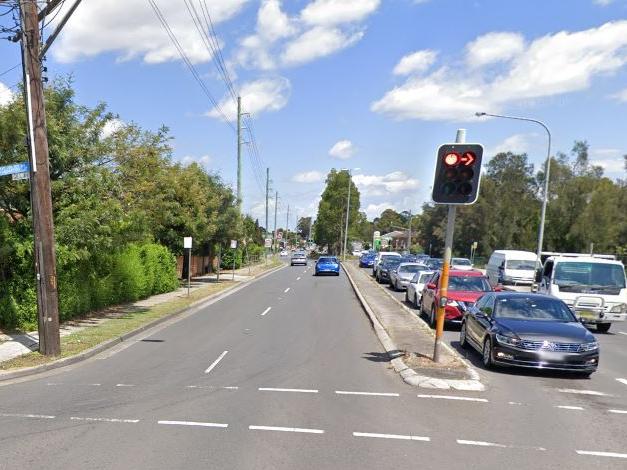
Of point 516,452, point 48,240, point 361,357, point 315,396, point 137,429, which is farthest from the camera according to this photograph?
point 361,357

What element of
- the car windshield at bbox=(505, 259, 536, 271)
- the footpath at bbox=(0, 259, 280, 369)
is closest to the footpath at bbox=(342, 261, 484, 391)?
the footpath at bbox=(0, 259, 280, 369)

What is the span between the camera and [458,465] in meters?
5.53

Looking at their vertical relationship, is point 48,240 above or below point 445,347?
above

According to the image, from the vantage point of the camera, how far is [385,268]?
3816 cm

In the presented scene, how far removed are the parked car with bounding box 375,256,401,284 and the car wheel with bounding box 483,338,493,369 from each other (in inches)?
1021

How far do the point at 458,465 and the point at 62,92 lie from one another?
13.9m

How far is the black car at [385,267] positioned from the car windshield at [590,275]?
19.2m

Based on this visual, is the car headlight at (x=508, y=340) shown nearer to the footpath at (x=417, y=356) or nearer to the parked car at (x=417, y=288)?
the footpath at (x=417, y=356)

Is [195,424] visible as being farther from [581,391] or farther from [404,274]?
[404,274]

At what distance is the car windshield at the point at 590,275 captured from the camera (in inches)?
664

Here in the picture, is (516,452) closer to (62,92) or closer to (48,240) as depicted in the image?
(48,240)

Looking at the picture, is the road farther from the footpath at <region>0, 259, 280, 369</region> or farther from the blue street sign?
the blue street sign

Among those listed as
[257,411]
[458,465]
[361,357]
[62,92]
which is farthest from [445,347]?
[62,92]

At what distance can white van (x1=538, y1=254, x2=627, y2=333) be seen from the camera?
1622cm
